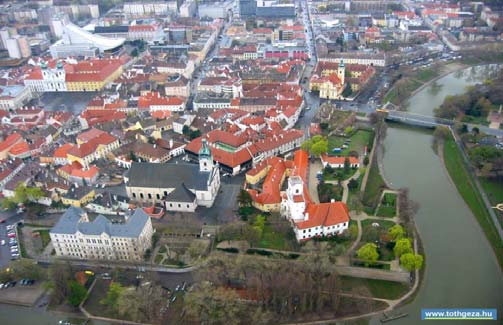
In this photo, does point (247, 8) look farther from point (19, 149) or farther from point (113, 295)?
point (113, 295)

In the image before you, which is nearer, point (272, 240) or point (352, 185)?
point (272, 240)

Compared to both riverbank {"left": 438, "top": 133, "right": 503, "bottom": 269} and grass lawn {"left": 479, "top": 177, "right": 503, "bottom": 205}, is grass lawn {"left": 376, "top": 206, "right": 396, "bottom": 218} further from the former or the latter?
grass lawn {"left": 479, "top": 177, "right": 503, "bottom": 205}

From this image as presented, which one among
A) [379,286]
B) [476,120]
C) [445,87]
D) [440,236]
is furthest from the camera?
[445,87]

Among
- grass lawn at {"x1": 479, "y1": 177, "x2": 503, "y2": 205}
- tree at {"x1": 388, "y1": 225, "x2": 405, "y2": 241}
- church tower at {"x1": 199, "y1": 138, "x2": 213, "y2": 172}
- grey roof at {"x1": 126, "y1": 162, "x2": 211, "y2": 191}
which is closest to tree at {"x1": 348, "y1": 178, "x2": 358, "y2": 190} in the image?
tree at {"x1": 388, "y1": 225, "x2": 405, "y2": 241}

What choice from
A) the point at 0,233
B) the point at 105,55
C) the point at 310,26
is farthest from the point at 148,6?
the point at 0,233

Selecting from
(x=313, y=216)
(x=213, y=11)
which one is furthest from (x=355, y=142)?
(x=213, y=11)

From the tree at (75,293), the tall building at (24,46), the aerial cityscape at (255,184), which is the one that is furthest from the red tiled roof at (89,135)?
the tall building at (24,46)
